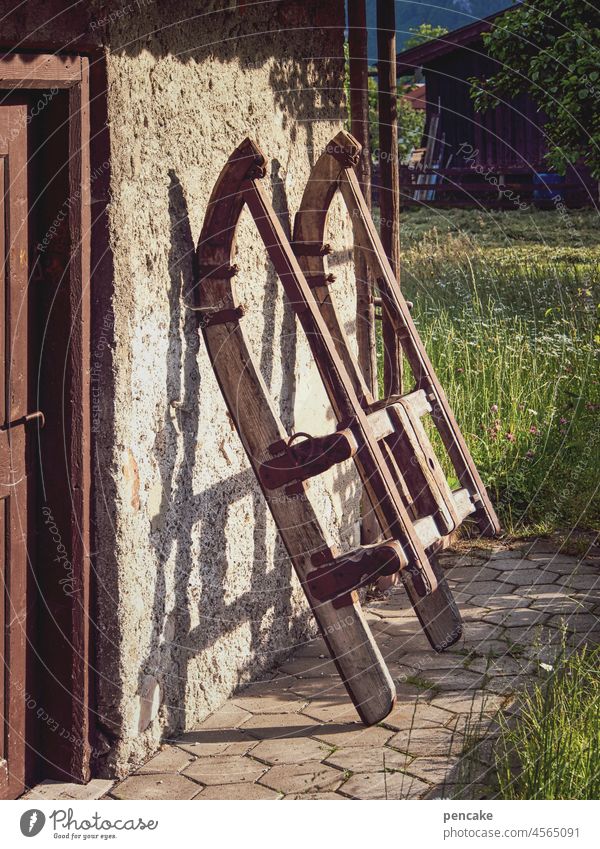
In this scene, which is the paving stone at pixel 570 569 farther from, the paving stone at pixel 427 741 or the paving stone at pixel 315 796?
the paving stone at pixel 315 796

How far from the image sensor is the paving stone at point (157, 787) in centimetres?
369

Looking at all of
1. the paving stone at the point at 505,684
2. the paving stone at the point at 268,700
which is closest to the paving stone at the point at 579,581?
the paving stone at the point at 505,684

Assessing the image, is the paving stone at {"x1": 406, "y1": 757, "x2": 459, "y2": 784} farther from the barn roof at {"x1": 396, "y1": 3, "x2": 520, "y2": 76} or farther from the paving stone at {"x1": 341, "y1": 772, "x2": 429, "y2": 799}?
the barn roof at {"x1": 396, "y1": 3, "x2": 520, "y2": 76}

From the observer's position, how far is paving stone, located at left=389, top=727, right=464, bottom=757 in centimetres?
393

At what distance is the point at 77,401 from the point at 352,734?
1609mm

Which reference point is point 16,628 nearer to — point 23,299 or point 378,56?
point 23,299

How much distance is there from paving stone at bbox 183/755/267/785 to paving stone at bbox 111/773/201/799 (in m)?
0.05

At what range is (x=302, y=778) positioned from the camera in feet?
12.5

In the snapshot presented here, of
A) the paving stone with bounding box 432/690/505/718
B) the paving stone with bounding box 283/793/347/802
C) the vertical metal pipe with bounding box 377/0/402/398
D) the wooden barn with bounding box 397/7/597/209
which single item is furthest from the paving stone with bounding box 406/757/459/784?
the wooden barn with bounding box 397/7/597/209

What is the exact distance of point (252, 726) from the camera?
13.9 ft

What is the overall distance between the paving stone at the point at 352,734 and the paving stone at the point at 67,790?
2.64 feet

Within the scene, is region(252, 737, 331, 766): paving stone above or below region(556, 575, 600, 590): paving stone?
below

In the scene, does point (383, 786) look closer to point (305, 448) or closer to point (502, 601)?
point (305, 448)

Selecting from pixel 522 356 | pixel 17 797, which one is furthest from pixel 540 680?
pixel 522 356
